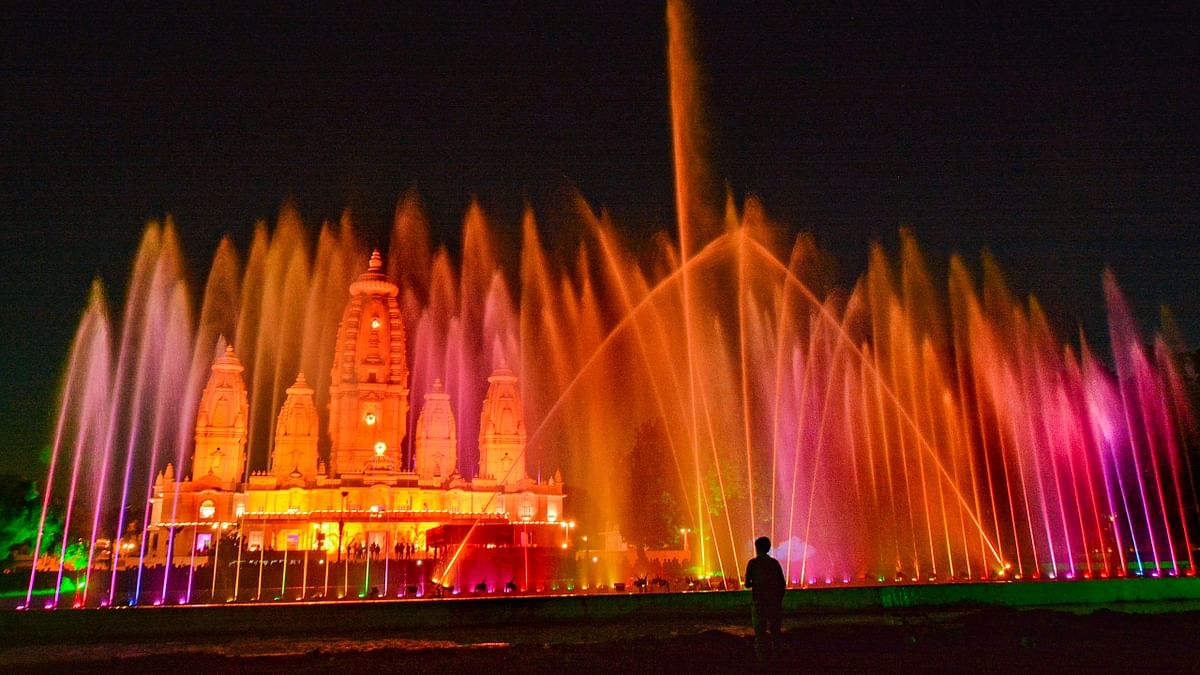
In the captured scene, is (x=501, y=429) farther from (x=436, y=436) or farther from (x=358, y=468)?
(x=358, y=468)

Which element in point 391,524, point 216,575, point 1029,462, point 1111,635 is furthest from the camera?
point 391,524

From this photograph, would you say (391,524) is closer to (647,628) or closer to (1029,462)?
(1029,462)

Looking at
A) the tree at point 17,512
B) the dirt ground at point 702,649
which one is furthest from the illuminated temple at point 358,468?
the dirt ground at point 702,649

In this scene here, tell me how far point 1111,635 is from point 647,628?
27.9 feet

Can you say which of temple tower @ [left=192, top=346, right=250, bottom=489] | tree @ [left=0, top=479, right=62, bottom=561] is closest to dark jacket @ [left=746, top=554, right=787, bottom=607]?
tree @ [left=0, top=479, right=62, bottom=561]

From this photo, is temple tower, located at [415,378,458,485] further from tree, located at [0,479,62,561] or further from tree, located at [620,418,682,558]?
tree, located at [0,479,62,561]

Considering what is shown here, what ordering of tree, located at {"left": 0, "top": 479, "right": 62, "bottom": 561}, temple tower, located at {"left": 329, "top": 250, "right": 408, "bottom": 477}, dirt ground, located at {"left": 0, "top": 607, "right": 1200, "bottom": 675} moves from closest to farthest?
1. dirt ground, located at {"left": 0, "top": 607, "right": 1200, "bottom": 675}
2. tree, located at {"left": 0, "top": 479, "right": 62, "bottom": 561}
3. temple tower, located at {"left": 329, "top": 250, "right": 408, "bottom": 477}

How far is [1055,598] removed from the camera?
25.1m

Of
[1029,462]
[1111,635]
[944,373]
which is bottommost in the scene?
[1111,635]

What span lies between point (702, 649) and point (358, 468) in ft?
212

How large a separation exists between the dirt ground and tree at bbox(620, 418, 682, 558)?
48778 mm

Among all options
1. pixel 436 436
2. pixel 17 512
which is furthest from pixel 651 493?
pixel 17 512

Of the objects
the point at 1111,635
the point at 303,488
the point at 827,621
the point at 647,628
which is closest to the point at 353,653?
the point at 647,628

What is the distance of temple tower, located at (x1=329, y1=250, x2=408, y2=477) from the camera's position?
7775 cm
